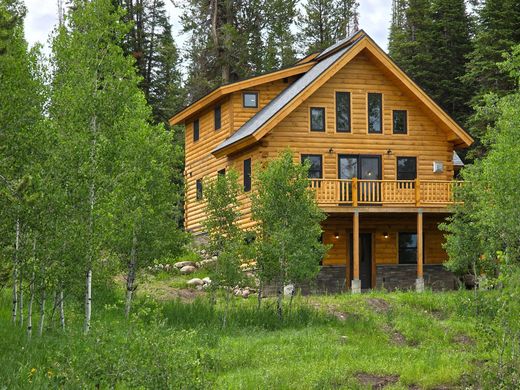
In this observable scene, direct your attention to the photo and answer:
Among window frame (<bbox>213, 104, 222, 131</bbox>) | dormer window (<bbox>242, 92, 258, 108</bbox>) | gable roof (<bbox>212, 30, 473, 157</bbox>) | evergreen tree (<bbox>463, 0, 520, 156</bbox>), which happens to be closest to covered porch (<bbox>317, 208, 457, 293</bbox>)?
gable roof (<bbox>212, 30, 473, 157</bbox>)

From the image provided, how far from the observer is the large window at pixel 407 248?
32344mm

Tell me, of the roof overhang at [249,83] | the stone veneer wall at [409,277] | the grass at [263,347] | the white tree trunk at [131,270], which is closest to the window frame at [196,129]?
the roof overhang at [249,83]

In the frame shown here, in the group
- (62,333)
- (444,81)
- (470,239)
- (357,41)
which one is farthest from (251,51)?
(62,333)

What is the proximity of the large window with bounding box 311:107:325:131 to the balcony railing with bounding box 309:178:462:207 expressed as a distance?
8.06 ft

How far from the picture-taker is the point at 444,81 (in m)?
49.7

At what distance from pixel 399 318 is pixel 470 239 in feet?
11.9

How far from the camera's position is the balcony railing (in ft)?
93.1

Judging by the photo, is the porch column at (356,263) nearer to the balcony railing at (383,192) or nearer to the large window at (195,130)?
the balcony railing at (383,192)

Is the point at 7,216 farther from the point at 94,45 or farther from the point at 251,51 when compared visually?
the point at 251,51

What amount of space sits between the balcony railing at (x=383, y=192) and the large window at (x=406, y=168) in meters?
1.44

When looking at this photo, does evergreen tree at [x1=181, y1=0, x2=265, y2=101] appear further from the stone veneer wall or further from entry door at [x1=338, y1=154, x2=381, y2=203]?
the stone veneer wall

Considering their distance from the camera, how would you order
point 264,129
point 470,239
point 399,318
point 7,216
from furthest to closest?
point 264,129 < point 470,239 < point 399,318 < point 7,216

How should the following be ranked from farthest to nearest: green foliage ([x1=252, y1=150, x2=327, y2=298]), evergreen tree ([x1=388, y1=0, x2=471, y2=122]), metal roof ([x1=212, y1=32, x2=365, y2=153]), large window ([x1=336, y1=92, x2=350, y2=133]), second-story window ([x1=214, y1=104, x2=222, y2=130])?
1. evergreen tree ([x1=388, y1=0, x2=471, y2=122])
2. second-story window ([x1=214, y1=104, x2=222, y2=130])
3. large window ([x1=336, y1=92, x2=350, y2=133])
4. metal roof ([x1=212, y1=32, x2=365, y2=153])
5. green foliage ([x1=252, y1=150, x2=327, y2=298])

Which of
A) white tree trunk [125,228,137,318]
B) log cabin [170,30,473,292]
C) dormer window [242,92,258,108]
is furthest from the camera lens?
dormer window [242,92,258,108]
